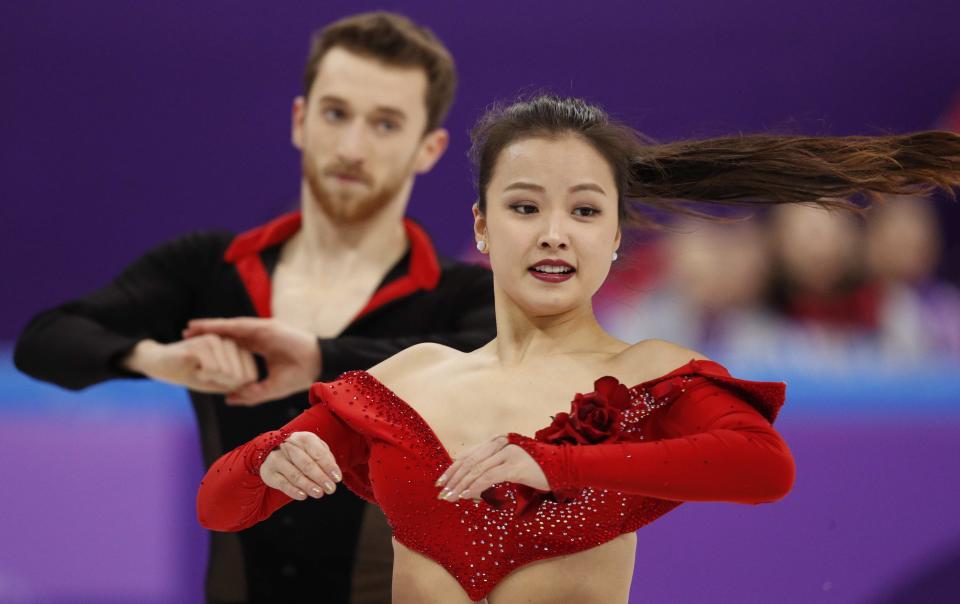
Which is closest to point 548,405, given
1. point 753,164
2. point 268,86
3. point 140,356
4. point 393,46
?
point 753,164

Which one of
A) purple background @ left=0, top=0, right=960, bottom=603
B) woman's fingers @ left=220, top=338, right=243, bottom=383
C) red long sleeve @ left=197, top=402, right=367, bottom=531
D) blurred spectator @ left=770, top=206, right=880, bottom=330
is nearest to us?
red long sleeve @ left=197, top=402, right=367, bottom=531

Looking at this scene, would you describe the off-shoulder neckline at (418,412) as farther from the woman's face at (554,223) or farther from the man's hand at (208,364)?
the man's hand at (208,364)

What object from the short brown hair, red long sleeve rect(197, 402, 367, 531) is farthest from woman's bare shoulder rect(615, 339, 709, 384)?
the short brown hair

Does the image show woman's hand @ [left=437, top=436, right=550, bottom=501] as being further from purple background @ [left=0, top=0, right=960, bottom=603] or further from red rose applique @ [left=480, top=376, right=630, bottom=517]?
purple background @ [left=0, top=0, right=960, bottom=603]

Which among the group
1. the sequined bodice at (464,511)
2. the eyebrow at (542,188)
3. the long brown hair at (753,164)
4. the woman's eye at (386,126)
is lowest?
the sequined bodice at (464,511)

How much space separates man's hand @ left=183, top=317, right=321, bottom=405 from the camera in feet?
8.27

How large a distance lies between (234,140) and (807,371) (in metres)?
2.17

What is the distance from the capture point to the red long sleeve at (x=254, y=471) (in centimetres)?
169

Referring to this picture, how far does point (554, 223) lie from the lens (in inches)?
65.7

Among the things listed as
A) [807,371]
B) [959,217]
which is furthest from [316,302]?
[959,217]

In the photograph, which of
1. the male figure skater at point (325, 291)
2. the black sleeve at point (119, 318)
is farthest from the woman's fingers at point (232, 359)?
the black sleeve at point (119, 318)

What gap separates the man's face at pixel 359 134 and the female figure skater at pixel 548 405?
1.28 metres

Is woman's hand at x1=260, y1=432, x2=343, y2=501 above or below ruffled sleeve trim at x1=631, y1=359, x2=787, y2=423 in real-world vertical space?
below

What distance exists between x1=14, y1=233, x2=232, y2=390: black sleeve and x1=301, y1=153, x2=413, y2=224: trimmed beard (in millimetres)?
275
